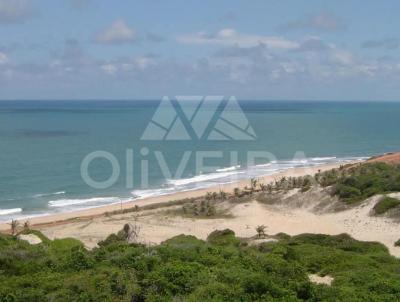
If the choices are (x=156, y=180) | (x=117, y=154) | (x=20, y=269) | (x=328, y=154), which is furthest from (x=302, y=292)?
(x=328, y=154)

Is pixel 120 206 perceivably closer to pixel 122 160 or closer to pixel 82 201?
pixel 82 201

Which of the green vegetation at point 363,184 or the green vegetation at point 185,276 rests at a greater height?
the green vegetation at point 363,184

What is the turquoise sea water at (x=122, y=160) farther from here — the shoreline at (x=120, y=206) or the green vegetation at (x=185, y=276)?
the green vegetation at (x=185, y=276)

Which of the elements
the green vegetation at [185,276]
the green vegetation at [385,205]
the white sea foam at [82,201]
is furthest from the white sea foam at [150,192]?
the green vegetation at [185,276]

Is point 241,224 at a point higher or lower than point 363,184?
lower

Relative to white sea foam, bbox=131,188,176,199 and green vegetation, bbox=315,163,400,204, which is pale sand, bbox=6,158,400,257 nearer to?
green vegetation, bbox=315,163,400,204

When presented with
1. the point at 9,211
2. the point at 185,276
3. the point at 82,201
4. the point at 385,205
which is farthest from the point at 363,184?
the point at 185,276
